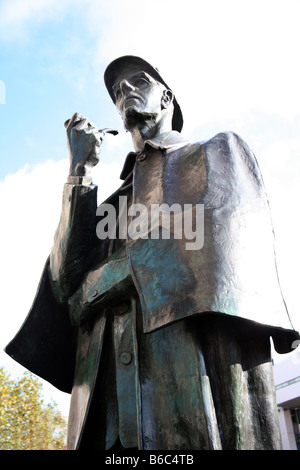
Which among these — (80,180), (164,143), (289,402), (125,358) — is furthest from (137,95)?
(289,402)

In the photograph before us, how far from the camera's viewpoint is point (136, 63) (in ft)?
11.9

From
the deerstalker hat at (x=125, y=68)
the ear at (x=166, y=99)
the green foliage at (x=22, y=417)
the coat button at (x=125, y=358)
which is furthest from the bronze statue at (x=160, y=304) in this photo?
the green foliage at (x=22, y=417)

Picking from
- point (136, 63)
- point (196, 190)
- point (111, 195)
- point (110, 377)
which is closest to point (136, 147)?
point (111, 195)

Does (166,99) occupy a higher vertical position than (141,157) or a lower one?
higher

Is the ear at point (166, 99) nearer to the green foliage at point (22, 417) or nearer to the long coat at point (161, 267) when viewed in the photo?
the long coat at point (161, 267)

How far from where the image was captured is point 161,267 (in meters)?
2.46

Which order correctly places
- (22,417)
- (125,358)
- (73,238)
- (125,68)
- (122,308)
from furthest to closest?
(22,417)
(125,68)
(73,238)
(122,308)
(125,358)

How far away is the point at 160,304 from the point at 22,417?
16.2 meters

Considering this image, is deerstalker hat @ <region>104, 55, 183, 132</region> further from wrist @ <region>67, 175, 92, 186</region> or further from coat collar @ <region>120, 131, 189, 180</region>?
wrist @ <region>67, 175, 92, 186</region>

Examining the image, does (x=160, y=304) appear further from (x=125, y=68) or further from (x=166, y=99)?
(x=125, y=68)

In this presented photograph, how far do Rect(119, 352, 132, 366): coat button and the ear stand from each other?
1.80 metres

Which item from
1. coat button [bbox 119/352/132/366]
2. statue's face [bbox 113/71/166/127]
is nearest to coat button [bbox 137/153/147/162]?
statue's face [bbox 113/71/166/127]

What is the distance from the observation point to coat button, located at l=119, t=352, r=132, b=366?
8.63 ft
